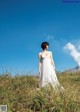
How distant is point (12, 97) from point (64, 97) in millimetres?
1692

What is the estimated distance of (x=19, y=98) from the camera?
33.8 ft

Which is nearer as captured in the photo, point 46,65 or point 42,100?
point 42,100

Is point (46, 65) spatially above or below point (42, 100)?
above

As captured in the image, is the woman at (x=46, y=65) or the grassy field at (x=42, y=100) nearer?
the grassy field at (x=42, y=100)

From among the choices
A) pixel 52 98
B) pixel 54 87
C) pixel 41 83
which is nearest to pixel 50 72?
pixel 41 83

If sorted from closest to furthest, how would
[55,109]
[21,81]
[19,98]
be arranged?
[55,109] < [19,98] < [21,81]

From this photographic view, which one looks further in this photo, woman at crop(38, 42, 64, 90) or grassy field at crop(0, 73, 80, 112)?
woman at crop(38, 42, 64, 90)

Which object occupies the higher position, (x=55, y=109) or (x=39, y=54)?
(x=39, y=54)

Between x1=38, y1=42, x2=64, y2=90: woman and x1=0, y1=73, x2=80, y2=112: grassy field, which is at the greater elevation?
x1=38, y1=42, x2=64, y2=90: woman

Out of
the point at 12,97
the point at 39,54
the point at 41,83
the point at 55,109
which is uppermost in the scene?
the point at 39,54

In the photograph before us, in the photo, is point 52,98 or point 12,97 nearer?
point 52,98

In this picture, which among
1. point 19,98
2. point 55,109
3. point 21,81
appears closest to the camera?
point 55,109

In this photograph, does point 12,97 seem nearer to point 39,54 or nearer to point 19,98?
point 19,98

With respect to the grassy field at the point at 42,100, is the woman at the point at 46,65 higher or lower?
higher
